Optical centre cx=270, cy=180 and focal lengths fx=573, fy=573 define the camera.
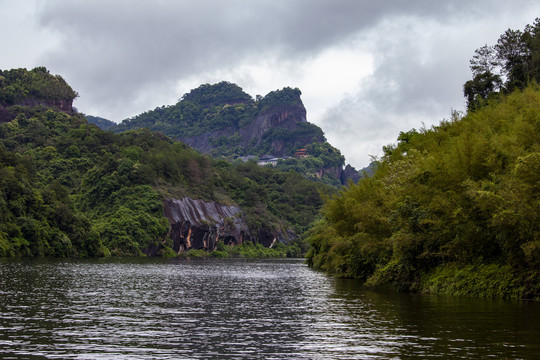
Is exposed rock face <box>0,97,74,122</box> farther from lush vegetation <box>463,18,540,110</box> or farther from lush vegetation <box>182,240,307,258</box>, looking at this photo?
lush vegetation <box>463,18,540,110</box>

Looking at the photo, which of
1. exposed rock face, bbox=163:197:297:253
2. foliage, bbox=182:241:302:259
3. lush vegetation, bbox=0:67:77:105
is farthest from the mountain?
foliage, bbox=182:241:302:259

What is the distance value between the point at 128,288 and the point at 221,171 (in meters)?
149

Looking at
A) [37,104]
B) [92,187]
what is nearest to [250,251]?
[92,187]

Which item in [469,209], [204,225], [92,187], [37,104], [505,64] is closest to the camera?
[469,209]

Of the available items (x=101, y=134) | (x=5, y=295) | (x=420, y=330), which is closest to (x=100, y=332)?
(x=420, y=330)

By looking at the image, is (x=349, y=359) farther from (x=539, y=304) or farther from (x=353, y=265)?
(x=353, y=265)

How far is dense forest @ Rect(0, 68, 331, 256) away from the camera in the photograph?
300 ft

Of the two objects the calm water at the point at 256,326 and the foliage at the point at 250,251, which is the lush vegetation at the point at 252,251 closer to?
the foliage at the point at 250,251

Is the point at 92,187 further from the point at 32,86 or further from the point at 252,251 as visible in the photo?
the point at 32,86

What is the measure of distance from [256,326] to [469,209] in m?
15.1

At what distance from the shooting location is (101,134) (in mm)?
157250

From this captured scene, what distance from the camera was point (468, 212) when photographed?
30.4 metres

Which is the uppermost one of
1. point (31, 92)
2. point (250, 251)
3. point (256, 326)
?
point (31, 92)

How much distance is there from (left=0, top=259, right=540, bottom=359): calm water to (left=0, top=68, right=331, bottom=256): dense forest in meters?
59.8
